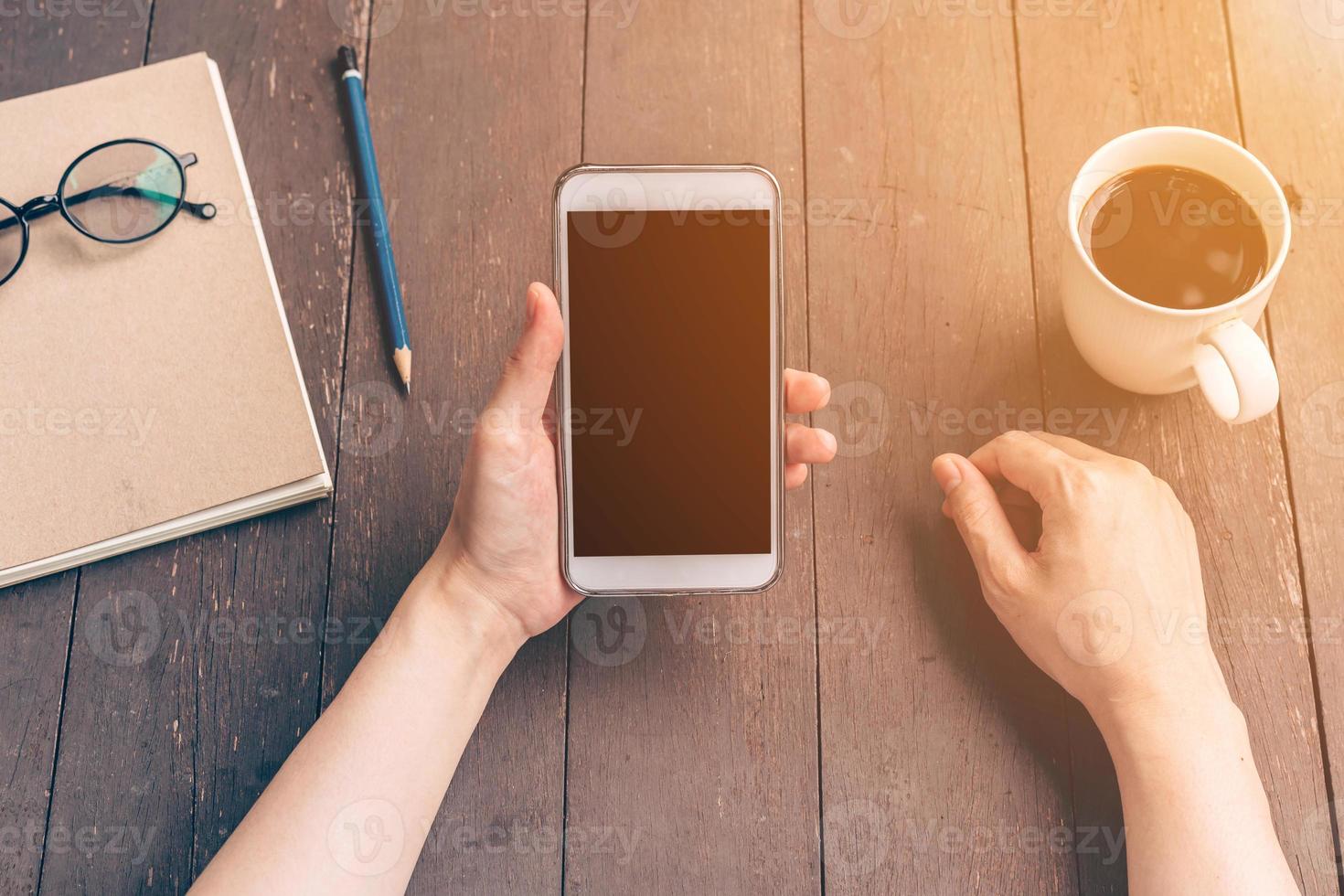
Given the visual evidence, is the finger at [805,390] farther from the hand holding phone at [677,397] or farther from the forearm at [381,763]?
the forearm at [381,763]

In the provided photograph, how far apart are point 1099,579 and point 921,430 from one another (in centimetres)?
19

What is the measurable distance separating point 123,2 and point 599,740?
32.5 inches

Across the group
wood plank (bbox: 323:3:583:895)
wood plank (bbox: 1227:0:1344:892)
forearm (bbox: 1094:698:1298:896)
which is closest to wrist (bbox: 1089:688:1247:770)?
forearm (bbox: 1094:698:1298:896)

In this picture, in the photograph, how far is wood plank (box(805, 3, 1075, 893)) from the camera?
72 cm

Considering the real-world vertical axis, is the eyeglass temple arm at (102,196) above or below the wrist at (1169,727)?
above

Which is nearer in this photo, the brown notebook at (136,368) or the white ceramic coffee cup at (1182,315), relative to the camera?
the white ceramic coffee cup at (1182,315)

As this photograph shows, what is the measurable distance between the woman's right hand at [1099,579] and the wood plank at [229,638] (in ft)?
1.85

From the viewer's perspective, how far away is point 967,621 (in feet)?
2.47

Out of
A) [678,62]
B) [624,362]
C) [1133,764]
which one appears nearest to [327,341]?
[624,362]

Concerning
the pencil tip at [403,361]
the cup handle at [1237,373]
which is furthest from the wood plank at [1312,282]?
the pencil tip at [403,361]

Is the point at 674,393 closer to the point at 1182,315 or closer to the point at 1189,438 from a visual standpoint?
the point at 1182,315

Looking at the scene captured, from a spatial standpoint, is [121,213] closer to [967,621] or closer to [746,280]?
[746,280]

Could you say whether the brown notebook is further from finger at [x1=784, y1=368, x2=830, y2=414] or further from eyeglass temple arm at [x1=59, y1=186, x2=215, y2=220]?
finger at [x1=784, y1=368, x2=830, y2=414]

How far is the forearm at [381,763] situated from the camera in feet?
2.04
